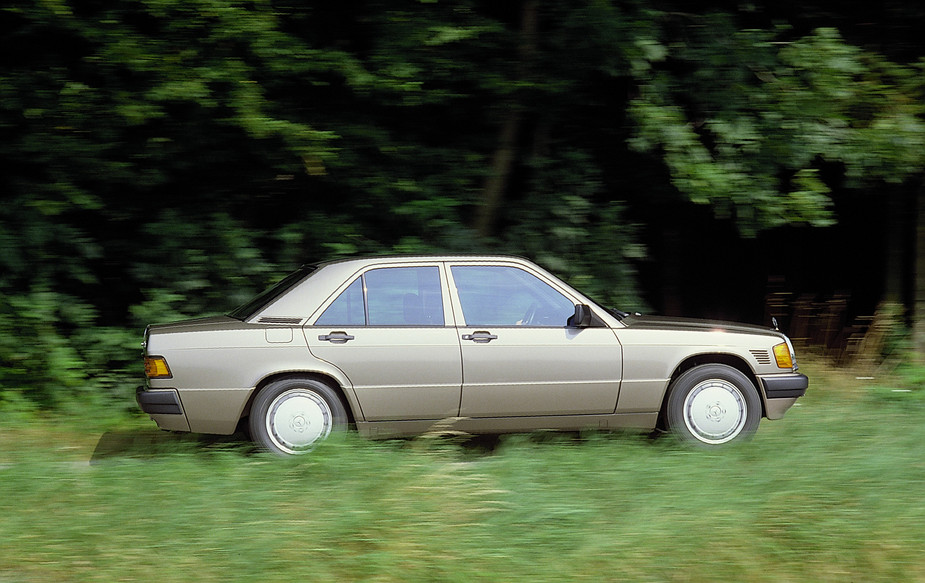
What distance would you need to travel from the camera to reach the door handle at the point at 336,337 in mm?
6598

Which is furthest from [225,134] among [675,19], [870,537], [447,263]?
[870,537]

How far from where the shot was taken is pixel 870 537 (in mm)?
4844

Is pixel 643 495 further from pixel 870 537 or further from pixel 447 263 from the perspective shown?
pixel 447 263

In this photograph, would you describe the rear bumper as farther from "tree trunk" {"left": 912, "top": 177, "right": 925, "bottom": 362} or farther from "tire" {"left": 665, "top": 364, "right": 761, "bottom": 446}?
"tree trunk" {"left": 912, "top": 177, "right": 925, "bottom": 362}

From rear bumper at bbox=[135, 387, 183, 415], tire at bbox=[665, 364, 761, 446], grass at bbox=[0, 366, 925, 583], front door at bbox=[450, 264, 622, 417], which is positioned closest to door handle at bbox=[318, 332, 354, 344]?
grass at bbox=[0, 366, 925, 583]

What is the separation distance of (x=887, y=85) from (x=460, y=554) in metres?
7.35

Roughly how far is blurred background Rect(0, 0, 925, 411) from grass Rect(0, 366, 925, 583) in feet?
10.3

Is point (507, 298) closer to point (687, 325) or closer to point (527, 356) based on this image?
point (527, 356)

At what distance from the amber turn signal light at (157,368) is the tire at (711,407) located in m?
3.39

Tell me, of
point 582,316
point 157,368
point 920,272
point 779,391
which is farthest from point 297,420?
point 920,272

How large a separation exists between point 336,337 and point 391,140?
395cm

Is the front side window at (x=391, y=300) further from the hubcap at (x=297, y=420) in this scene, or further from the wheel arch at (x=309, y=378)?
the hubcap at (x=297, y=420)

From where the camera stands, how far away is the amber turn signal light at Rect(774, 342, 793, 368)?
698 centimetres

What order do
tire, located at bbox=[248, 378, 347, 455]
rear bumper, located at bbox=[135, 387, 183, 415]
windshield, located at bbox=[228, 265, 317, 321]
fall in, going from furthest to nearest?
windshield, located at bbox=[228, 265, 317, 321] → tire, located at bbox=[248, 378, 347, 455] → rear bumper, located at bbox=[135, 387, 183, 415]
